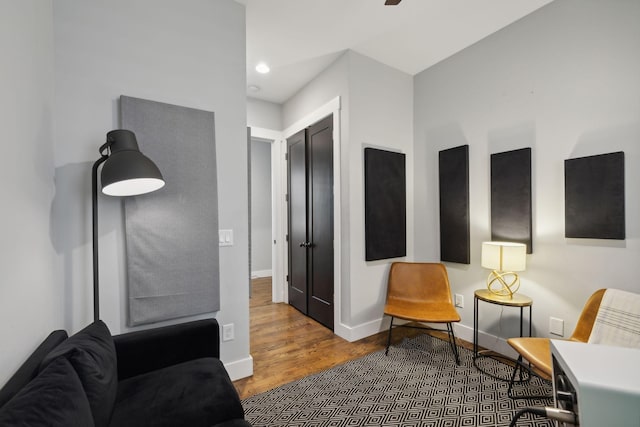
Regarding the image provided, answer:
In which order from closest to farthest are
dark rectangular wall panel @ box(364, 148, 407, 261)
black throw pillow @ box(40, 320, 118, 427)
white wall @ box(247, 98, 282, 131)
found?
black throw pillow @ box(40, 320, 118, 427), dark rectangular wall panel @ box(364, 148, 407, 261), white wall @ box(247, 98, 282, 131)

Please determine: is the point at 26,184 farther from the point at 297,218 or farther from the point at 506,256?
the point at 506,256

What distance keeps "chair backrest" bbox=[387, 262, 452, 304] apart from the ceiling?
2.19 metres

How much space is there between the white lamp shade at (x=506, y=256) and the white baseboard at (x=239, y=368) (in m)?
2.09

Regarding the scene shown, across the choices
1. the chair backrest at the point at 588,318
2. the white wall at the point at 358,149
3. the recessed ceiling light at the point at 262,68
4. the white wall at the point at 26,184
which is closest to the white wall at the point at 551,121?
the chair backrest at the point at 588,318

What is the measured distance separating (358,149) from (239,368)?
2234mm

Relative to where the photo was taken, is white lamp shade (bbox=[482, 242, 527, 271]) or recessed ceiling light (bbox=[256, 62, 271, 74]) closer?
white lamp shade (bbox=[482, 242, 527, 271])

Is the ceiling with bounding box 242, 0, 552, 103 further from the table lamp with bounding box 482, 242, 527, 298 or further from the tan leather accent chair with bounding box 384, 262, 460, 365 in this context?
the tan leather accent chair with bounding box 384, 262, 460, 365

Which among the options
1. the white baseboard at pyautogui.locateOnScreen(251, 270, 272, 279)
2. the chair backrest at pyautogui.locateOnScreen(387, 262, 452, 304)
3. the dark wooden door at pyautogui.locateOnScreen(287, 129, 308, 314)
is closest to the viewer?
the chair backrest at pyautogui.locateOnScreen(387, 262, 452, 304)

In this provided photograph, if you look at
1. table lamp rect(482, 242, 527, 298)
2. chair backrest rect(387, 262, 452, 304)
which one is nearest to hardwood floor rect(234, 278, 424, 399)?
chair backrest rect(387, 262, 452, 304)

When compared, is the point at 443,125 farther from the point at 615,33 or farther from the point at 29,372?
the point at 29,372

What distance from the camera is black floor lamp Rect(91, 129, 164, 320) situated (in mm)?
1346

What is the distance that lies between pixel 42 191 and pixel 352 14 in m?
2.45

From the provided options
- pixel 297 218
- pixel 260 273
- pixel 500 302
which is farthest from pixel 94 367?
pixel 260 273

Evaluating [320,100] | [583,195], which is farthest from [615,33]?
[320,100]
